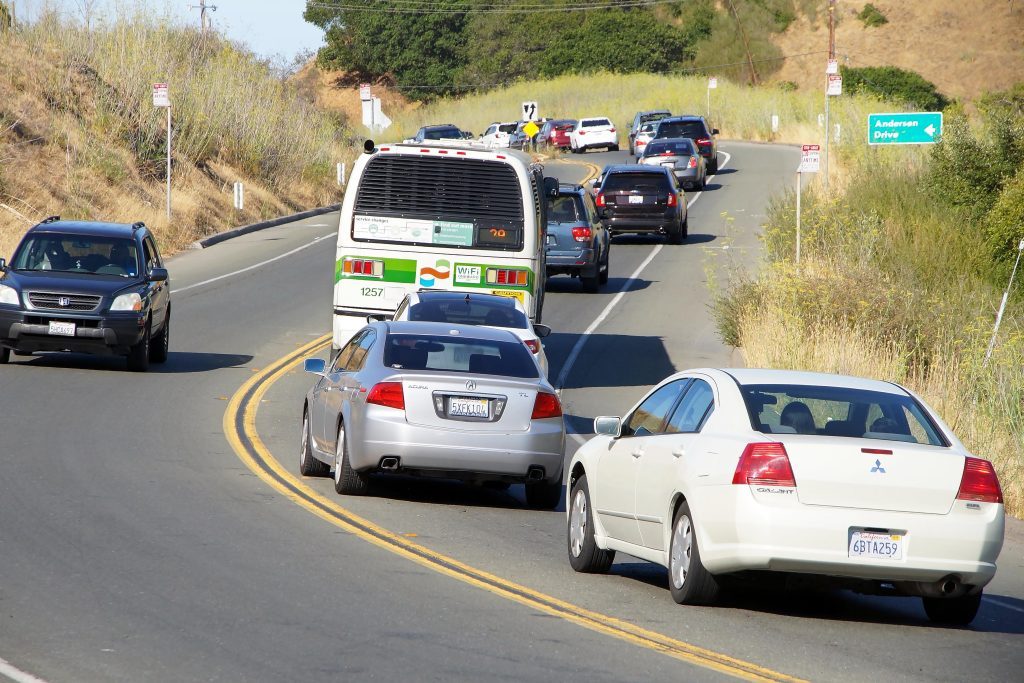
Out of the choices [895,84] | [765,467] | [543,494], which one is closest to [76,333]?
[543,494]

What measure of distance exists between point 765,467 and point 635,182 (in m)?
28.5

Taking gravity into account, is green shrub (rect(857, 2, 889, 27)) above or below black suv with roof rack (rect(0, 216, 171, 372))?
above

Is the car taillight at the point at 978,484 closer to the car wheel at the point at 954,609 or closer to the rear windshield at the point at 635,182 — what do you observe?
the car wheel at the point at 954,609

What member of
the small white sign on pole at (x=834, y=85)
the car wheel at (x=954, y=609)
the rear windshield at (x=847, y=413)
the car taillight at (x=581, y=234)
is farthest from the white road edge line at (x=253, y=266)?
the car wheel at (x=954, y=609)

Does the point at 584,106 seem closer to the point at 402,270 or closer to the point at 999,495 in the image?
the point at 402,270

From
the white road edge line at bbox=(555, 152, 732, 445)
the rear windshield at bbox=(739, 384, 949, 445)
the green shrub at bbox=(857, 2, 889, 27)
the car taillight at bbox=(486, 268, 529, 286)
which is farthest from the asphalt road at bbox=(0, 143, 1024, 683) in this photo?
the green shrub at bbox=(857, 2, 889, 27)

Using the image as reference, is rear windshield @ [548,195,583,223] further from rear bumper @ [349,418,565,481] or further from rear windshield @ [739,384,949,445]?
rear windshield @ [739,384,949,445]

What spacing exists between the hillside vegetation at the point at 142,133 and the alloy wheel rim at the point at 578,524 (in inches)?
1026

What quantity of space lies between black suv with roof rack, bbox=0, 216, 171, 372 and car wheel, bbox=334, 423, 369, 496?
25.4 ft

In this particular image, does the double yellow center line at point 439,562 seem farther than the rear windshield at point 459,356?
No

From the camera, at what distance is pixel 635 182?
3681 centimetres

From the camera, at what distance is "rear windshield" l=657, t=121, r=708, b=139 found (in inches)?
2199

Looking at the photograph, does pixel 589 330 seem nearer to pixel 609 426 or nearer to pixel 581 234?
pixel 581 234

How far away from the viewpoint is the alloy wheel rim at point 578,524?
422 inches
